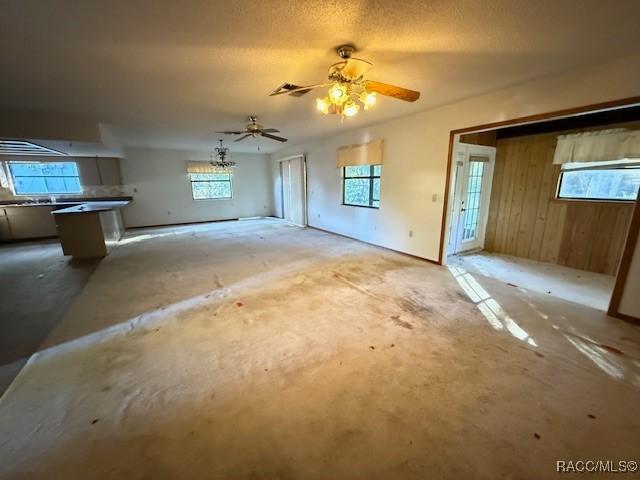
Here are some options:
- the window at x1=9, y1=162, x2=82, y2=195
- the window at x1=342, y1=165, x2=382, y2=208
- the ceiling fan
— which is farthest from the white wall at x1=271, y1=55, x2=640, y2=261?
the window at x1=9, y1=162, x2=82, y2=195

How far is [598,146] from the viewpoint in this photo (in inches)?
139

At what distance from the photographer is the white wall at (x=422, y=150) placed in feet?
8.04

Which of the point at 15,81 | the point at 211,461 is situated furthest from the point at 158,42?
the point at 211,461

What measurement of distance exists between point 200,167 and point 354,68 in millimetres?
7548

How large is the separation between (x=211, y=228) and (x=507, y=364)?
7395mm

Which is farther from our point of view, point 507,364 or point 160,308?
point 160,308

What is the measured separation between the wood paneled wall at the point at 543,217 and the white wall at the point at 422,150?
1672 mm

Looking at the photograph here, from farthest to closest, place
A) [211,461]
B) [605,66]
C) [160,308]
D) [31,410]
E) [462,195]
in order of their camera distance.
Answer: [462,195]
[160,308]
[605,66]
[31,410]
[211,461]

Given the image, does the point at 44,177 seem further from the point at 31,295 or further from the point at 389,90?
the point at 389,90

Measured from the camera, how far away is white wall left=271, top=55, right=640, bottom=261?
2.45m

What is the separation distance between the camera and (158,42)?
6.47 feet

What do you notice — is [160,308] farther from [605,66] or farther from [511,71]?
[605,66]

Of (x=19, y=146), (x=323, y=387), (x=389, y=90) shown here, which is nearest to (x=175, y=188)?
(x=19, y=146)

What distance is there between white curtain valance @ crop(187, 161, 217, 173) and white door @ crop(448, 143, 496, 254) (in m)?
7.38
